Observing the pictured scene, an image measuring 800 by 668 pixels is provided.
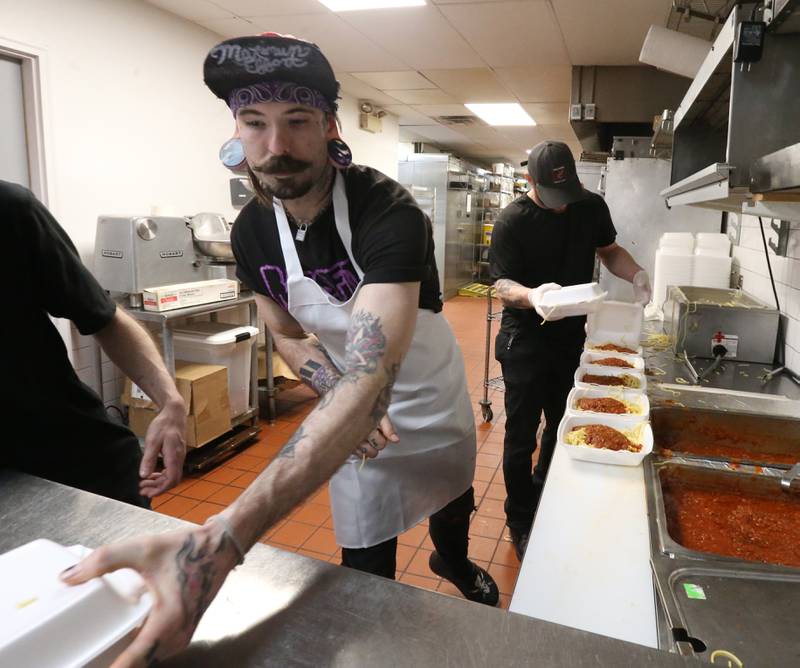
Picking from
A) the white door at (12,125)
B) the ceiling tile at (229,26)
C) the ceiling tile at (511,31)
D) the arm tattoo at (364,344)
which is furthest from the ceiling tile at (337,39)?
the arm tattoo at (364,344)

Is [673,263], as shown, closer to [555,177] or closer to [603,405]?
[555,177]

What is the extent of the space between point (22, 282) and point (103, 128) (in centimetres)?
272

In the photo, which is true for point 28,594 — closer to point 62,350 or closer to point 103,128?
point 62,350

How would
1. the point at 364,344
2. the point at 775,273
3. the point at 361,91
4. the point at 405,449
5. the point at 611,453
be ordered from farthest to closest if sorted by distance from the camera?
the point at 361,91 → the point at 775,273 → the point at 405,449 → the point at 611,453 → the point at 364,344

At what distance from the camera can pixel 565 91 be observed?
245 inches

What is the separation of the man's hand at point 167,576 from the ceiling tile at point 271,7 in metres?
4.08

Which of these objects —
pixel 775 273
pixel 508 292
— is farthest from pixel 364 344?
pixel 775 273

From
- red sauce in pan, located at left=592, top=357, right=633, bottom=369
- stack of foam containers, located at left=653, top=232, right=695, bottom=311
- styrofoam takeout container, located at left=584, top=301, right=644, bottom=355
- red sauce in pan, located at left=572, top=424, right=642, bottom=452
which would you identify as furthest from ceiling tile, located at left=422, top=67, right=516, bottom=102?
red sauce in pan, located at left=572, top=424, right=642, bottom=452

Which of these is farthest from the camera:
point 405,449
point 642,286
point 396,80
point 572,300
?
point 396,80

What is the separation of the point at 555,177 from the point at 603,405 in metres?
1.13

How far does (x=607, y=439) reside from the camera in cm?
171

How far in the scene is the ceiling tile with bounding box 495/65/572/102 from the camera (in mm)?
5430

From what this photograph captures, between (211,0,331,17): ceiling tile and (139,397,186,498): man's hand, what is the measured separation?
11.4ft

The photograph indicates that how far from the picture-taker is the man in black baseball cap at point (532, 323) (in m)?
2.74
